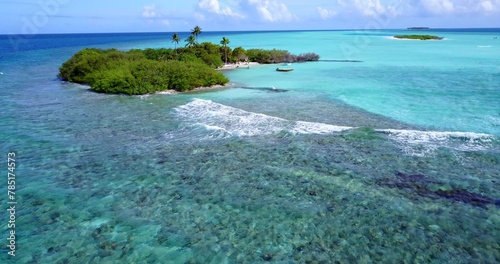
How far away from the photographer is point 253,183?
1495 cm

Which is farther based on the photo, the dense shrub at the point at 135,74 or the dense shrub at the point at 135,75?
the dense shrub at the point at 135,74

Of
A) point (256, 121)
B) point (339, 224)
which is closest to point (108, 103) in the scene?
point (256, 121)

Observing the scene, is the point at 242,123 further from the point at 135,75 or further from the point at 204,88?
the point at 135,75

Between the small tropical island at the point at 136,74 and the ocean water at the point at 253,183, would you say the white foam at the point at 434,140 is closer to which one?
the ocean water at the point at 253,183

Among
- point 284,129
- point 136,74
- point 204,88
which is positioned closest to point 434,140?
point 284,129

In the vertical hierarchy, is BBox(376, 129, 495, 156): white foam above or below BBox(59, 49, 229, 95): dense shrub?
below

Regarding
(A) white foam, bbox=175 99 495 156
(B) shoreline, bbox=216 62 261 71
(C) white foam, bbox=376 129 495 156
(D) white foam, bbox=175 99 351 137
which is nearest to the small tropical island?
(B) shoreline, bbox=216 62 261 71

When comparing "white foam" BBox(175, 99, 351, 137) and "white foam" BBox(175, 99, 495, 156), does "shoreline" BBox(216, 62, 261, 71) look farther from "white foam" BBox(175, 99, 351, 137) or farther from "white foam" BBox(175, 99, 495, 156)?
"white foam" BBox(175, 99, 495, 156)

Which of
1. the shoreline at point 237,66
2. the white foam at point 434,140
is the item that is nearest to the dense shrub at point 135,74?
the shoreline at point 237,66

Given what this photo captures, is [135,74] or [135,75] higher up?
[135,74]

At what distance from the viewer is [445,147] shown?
18.9 m

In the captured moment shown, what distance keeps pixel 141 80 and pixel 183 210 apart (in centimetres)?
2639

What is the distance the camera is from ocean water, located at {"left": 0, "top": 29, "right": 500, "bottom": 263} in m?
10.8

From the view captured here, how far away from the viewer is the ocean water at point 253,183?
1078 centimetres
